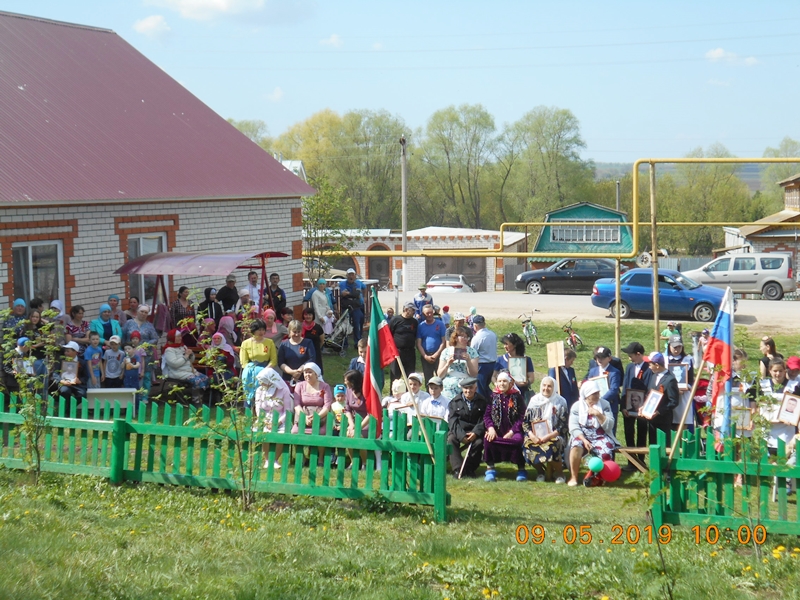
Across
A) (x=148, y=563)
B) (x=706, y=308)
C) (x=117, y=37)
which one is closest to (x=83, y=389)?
(x=148, y=563)

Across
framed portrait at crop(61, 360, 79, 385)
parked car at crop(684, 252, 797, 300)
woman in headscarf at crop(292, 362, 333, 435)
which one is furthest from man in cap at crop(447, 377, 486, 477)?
parked car at crop(684, 252, 797, 300)

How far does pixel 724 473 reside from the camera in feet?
25.0

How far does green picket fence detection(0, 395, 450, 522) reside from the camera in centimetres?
823

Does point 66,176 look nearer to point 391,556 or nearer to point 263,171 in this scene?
point 263,171

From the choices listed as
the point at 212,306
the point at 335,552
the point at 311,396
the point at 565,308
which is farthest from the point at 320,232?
the point at 335,552

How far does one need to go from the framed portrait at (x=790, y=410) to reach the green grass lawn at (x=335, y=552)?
8.20 ft

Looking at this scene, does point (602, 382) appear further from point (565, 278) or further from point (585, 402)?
point (565, 278)

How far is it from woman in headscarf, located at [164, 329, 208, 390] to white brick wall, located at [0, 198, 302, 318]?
10.4ft

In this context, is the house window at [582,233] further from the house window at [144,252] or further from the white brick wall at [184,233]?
the house window at [144,252]

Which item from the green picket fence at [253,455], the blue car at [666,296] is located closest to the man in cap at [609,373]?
the green picket fence at [253,455]

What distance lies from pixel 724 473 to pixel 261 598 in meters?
4.13

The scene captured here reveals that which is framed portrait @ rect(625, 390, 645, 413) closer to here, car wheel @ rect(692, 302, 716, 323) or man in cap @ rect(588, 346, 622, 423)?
man in cap @ rect(588, 346, 622, 423)

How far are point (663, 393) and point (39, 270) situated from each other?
34.8 ft

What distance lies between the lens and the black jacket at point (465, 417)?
10.5 metres
